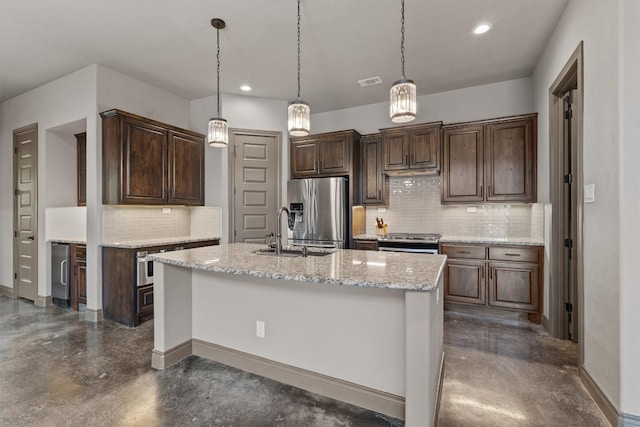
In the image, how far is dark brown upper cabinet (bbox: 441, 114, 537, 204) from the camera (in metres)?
3.70

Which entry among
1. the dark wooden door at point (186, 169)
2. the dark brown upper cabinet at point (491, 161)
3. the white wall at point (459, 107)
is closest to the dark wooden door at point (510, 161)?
the dark brown upper cabinet at point (491, 161)

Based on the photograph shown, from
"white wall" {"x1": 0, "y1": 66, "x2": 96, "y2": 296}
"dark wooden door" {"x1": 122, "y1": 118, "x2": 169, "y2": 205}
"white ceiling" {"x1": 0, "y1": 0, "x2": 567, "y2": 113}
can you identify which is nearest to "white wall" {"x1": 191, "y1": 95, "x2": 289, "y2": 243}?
"white ceiling" {"x1": 0, "y1": 0, "x2": 567, "y2": 113}

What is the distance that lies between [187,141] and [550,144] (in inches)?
168

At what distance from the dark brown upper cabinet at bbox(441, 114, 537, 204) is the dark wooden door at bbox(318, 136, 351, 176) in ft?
4.23

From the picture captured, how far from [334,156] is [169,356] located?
3.19 metres

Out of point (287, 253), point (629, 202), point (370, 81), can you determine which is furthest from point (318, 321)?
point (370, 81)

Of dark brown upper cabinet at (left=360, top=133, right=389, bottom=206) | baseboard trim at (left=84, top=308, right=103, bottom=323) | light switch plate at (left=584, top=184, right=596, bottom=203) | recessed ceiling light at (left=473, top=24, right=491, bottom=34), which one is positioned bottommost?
baseboard trim at (left=84, top=308, right=103, bottom=323)

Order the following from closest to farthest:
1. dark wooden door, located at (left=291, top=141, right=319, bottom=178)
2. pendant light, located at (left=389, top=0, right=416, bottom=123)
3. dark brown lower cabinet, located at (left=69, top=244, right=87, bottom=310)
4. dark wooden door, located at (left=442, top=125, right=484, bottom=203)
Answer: pendant light, located at (left=389, top=0, right=416, bottom=123) → dark brown lower cabinet, located at (left=69, top=244, right=87, bottom=310) → dark wooden door, located at (left=442, top=125, right=484, bottom=203) → dark wooden door, located at (left=291, top=141, right=319, bottom=178)

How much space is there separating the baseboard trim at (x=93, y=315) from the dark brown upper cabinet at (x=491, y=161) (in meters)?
4.35

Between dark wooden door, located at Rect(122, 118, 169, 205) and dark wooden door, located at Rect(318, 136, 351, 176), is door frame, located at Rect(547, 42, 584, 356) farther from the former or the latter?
dark wooden door, located at Rect(122, 118, 169, 205)

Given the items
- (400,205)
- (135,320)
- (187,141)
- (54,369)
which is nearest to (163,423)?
(54,369)

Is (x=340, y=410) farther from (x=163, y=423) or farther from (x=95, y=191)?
(x=95, y=191)

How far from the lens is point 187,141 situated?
4.36 metres

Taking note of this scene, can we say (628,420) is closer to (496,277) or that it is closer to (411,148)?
(496,277)
